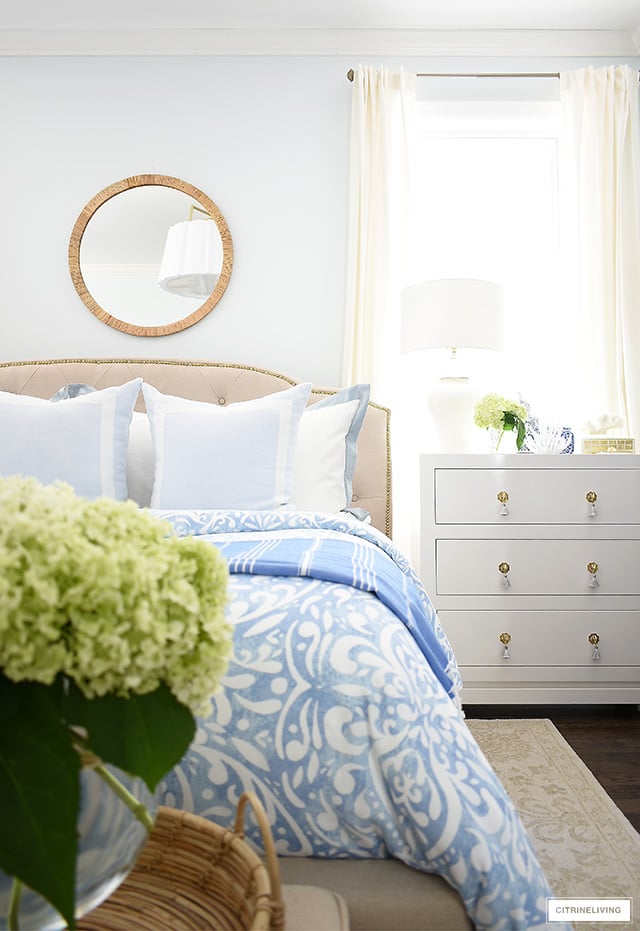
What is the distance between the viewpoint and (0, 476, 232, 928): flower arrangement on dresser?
1.60 ft

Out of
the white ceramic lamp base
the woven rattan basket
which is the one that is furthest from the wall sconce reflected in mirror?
the woven rattan basket

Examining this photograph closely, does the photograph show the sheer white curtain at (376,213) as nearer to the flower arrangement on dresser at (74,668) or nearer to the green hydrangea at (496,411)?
the green hydrangea at (496,411)

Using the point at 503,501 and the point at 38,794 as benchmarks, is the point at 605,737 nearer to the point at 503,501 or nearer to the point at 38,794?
the point at 503,501

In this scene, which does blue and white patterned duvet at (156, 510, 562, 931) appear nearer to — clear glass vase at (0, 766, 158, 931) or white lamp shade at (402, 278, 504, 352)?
clear glass vase at (0, 766, 158, 931)

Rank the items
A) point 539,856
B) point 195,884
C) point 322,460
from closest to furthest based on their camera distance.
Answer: point 195,884 < point 539,856 < point 322,460

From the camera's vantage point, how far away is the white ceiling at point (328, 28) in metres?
3.07

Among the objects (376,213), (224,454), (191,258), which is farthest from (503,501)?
(191,258)

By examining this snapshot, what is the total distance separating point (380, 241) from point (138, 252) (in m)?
1.02

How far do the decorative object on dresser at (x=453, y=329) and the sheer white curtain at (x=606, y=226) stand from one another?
20.0 inches

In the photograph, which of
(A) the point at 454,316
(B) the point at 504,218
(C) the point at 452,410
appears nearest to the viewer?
(A) the point at 454,316

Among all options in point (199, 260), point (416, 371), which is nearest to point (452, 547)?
point (416, 371)

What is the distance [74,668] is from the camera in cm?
50

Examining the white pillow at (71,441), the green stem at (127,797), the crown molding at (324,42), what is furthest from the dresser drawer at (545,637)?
the crown molding at (324,42)

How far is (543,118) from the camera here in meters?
3.28
